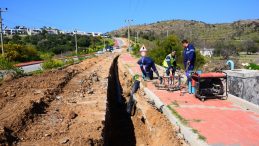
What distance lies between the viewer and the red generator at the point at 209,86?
11094mm

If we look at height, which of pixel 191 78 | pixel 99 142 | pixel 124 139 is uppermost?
pixel 191 78

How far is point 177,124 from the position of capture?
8.35 meters

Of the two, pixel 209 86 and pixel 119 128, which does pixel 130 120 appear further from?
pixel 209 86

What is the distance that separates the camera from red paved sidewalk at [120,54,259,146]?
23.1 feet

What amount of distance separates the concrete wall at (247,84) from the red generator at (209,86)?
20.6 inches

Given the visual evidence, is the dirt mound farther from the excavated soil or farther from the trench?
the trench

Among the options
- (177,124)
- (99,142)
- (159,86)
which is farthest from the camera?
(159,86)

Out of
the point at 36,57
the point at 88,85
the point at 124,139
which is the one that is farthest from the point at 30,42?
the point at 124,139

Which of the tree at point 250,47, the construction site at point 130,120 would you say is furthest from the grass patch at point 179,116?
the tree at point 250,47

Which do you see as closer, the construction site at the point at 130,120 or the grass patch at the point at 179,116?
the construction site at the point at 130,120

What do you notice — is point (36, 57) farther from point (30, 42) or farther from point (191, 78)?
point (191, 78)

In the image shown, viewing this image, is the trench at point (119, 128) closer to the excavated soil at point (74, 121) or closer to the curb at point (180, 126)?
the excavated soil at point (74, 121)

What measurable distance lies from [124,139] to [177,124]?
3578 millimetres

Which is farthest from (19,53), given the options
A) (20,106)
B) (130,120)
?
(20,106)
